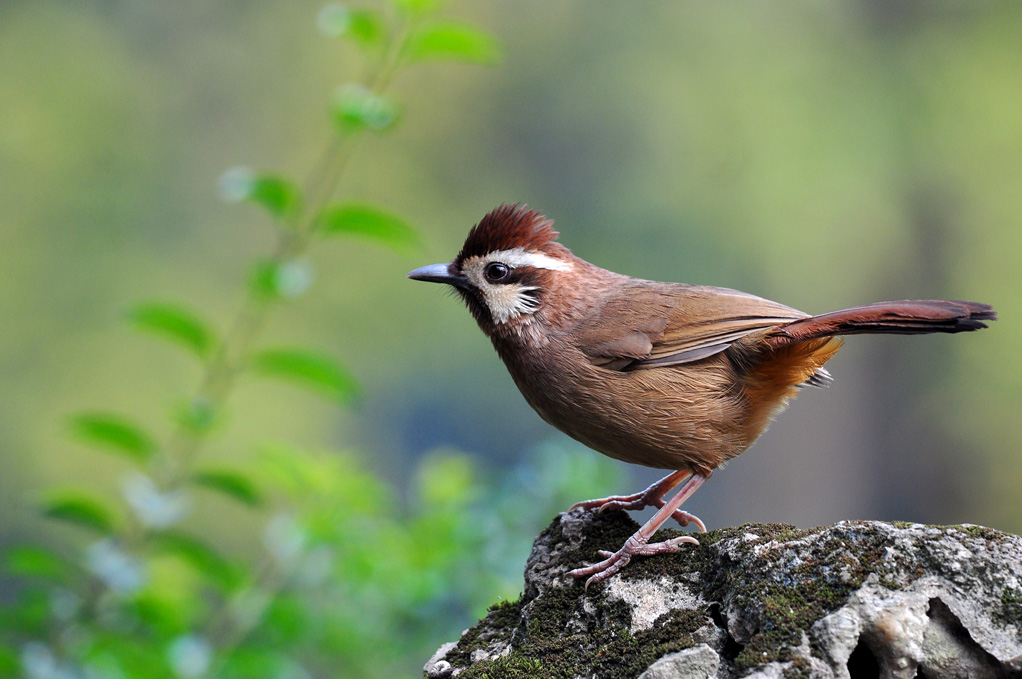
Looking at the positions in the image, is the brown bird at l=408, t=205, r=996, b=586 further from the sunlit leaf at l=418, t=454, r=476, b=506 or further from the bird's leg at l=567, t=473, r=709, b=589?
the sunlit leaf at l=418, t=454, r=476, b=506

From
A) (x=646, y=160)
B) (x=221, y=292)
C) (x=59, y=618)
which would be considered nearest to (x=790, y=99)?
(x=646, y=160)

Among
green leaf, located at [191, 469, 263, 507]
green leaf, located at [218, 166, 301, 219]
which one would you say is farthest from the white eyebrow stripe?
green leaf, located at [191, 469, 263, 507]

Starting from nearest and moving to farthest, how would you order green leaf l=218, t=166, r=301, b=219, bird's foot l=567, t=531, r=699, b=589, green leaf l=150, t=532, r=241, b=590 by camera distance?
bird's foot l=567, t=531, r=699, b=589 < green leaf l=218, t=166, r=301, b=219 < green leaf l=150, t=532, r=241, b=590

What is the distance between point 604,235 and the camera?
20.9ft

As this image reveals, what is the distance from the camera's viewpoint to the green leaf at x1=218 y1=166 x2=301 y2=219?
8.52 ft

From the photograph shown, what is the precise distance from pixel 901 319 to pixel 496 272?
132 centimetres

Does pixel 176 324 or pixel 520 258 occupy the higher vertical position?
pixel 176 324

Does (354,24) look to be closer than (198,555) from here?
Yes

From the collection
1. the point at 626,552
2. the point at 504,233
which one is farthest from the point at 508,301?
the point at 626,552

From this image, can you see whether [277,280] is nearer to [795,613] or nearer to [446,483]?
[446,483]

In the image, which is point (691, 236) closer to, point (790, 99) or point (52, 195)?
point (790, 99)

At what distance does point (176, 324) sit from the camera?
8.67ft

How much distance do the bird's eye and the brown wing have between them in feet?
1.08

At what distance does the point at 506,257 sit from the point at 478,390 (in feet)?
12.7
